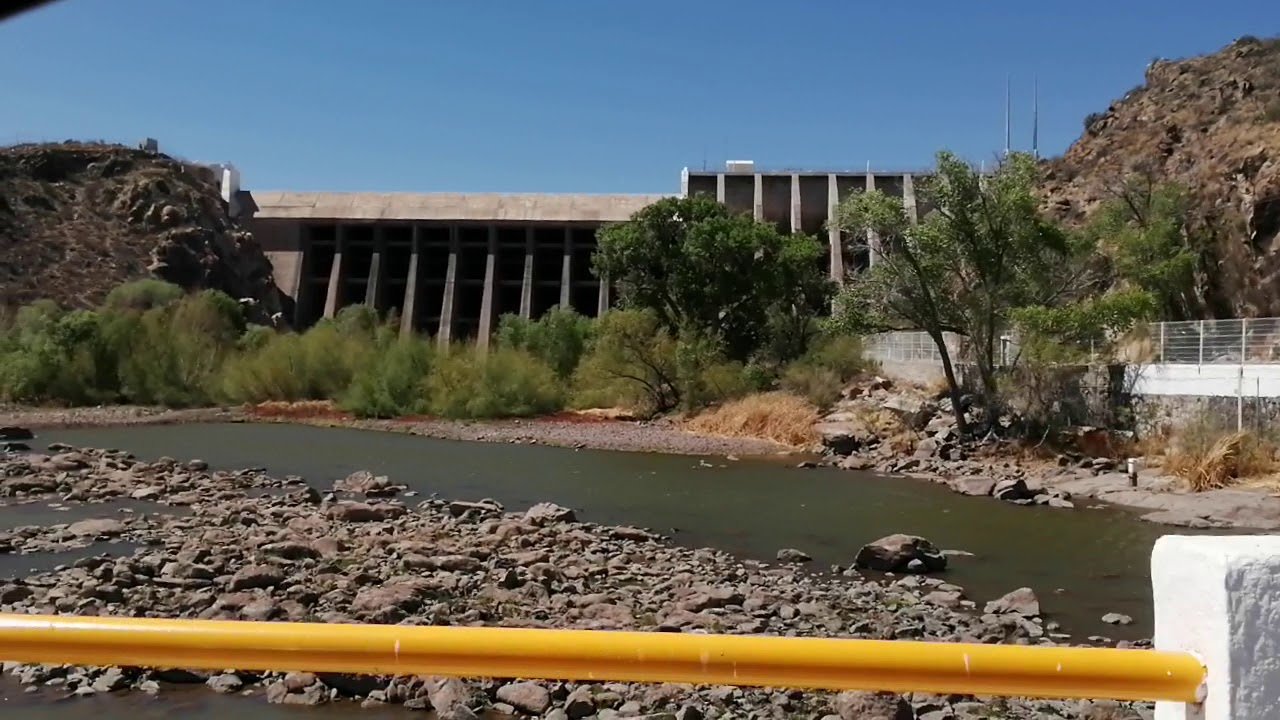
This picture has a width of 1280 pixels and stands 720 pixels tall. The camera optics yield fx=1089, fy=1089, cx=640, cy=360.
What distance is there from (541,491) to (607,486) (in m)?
1.97

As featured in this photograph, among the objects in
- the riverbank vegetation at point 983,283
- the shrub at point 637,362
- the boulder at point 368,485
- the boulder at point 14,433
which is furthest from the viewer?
the shrub at point 637,362

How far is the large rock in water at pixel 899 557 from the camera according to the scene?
16250 millimetres

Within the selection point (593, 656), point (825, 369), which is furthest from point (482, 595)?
point (825, 369)

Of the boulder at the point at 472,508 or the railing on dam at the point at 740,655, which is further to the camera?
the boulder at the point at 472,508

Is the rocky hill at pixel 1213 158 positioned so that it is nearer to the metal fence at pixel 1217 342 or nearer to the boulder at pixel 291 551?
the metal fence at pixel 1217 342

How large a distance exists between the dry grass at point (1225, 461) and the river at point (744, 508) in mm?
2906

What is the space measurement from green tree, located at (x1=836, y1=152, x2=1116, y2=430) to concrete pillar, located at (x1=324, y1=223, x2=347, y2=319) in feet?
149

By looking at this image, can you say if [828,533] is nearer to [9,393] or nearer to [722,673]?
[722,673]

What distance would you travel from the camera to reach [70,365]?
5088 centimetres

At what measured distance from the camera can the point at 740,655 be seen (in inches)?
111

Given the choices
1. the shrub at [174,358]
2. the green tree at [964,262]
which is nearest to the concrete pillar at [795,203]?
the shrub at [174,358]

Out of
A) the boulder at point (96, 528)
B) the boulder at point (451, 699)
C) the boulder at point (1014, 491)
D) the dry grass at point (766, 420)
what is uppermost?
the dry grass at point (766, 420)

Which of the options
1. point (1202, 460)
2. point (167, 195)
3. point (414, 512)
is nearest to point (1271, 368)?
point (1202, 460)

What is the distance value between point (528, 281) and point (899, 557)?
2271 inches
